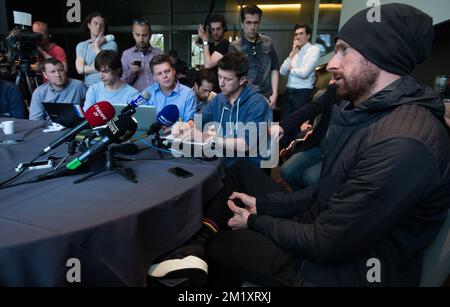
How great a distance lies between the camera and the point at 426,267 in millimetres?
834

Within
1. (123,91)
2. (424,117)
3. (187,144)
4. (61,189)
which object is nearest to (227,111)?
(187,144)

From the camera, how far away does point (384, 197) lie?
0.75 m

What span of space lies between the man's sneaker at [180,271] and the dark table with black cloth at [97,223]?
5 cm

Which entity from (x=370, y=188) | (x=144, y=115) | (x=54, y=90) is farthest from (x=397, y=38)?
(x=54, y=90)

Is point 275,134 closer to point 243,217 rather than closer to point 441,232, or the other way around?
point 243,217

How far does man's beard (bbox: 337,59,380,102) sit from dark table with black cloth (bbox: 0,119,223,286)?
0.62 metres

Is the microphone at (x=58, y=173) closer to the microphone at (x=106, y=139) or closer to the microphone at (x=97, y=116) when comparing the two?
the microphone at (x=106, y=139)

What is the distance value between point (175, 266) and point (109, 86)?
5.94ft

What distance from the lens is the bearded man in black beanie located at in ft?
2.48

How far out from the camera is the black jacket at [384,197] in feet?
2.44

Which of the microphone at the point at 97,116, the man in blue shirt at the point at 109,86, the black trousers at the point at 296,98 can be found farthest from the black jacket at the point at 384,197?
the black trousers at the point at 296,98

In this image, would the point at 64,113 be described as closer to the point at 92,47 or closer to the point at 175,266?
the point at 175,266

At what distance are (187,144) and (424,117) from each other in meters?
1.01

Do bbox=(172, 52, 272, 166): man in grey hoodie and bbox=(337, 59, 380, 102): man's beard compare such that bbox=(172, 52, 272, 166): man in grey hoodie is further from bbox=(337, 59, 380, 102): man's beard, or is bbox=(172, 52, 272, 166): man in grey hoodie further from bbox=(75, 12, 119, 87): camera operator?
bbox=(75, 12, 119, 87): camera operator
